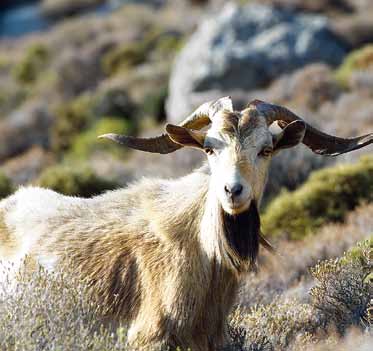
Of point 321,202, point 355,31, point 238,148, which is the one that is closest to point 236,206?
point 238,148

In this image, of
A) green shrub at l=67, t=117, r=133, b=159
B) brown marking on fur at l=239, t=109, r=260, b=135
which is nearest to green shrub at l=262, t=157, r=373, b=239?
brown marking on fur at l=239, t=109, r=260, b=135

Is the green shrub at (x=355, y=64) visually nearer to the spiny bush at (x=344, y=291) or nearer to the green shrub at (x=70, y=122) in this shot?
A: the green shrub at (x=70, y=122)

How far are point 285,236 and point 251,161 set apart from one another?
6.42m

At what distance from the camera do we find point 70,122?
2995 cm

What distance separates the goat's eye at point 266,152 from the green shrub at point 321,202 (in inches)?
242

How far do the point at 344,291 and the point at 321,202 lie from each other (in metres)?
5.97

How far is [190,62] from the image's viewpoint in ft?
83.6

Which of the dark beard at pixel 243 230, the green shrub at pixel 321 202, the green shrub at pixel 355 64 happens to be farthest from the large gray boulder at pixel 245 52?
the dark beard at pixel 243 230

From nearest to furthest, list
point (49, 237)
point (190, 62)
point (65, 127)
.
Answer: point (49, 237) → point (190, 62) → point (65, 127)

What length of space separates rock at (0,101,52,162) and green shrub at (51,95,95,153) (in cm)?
54

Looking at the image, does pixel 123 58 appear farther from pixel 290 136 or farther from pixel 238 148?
pixel 238 148

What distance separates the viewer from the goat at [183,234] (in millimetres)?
6906

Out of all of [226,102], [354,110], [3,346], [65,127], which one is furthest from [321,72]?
[3,346]

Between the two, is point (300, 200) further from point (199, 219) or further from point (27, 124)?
point (27, 124)
